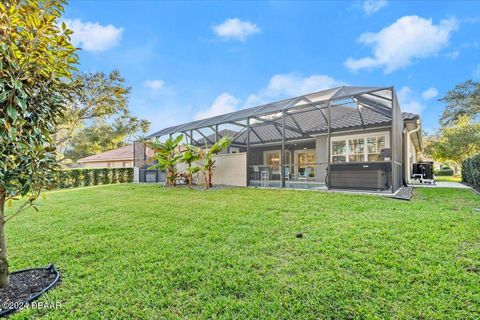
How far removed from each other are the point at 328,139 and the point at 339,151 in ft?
17.5

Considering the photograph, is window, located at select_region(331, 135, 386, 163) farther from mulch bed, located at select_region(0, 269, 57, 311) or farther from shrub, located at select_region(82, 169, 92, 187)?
shrub, located at select_region(82, 169, 92, 187)

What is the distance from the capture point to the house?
885 cm

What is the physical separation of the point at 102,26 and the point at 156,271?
16496 millimetres

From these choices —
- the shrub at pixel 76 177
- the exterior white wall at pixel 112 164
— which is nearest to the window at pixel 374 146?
Answer: the shrub at pixel 76 177

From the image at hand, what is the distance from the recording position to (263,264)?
9.76ft

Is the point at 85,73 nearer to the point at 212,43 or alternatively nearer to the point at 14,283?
the point at 212,43

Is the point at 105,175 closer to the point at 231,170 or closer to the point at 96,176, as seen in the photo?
the point at 96,176

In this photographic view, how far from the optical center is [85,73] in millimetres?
17188

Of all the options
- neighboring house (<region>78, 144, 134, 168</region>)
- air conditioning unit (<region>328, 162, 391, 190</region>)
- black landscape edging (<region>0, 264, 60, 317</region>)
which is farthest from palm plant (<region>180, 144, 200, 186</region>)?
neighboring house (<region>78, 144, 134, 168</region>)

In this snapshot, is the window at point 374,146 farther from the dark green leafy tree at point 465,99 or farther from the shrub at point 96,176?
the shrub at point 96,176

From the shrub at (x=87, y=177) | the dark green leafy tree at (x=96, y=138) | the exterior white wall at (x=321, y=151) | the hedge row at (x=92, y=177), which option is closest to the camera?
the exterior white wall at (x=321, y=151)

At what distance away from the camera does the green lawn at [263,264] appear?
2.19 metres

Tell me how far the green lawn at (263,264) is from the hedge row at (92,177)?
13.8 metres

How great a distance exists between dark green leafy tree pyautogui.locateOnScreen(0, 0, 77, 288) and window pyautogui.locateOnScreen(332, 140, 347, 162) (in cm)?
1349
